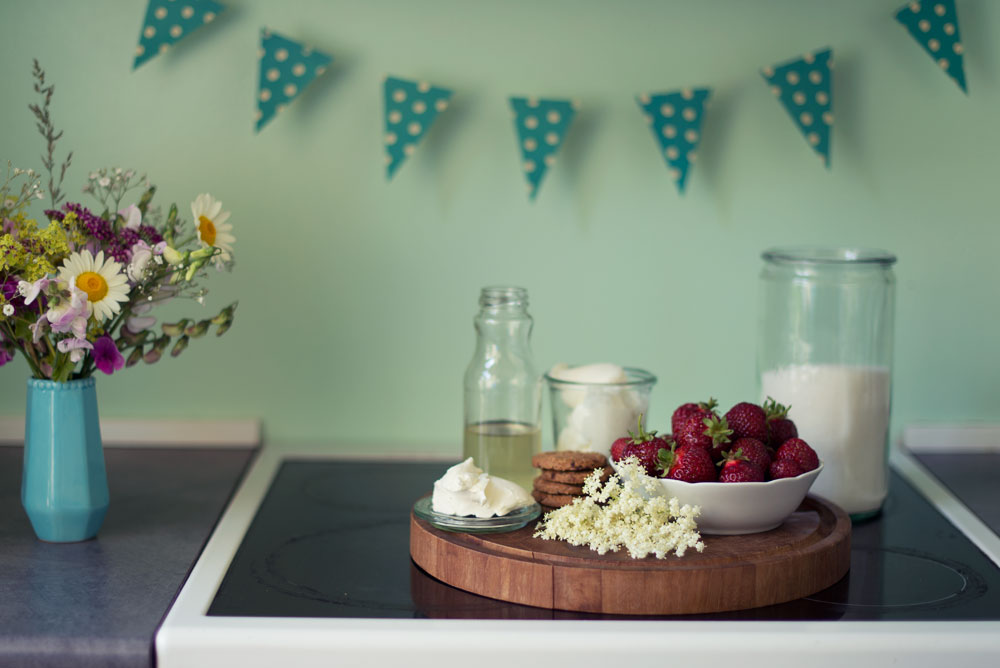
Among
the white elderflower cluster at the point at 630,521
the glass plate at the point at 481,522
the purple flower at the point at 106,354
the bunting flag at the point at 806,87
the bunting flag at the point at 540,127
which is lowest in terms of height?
the glass plate at the point at 481,522

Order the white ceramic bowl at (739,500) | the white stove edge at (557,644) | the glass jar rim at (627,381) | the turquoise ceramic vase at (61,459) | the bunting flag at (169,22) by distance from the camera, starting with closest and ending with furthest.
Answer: the white stove edge at (557,644), the white ceramic bowl at (739,500), the turquoise ceramic vase at (61,459), the glass jar rim at (627,381), the bunting flag at (169,22)

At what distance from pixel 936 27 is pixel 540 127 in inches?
24.6

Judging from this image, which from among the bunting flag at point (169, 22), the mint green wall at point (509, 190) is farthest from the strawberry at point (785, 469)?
the bunting flag at point (169, 22)

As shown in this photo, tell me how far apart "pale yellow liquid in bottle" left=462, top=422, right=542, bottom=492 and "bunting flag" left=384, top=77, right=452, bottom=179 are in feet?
1.61

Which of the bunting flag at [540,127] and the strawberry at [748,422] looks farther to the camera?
the bunting flag at [540,127]

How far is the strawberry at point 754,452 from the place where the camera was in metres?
1.12

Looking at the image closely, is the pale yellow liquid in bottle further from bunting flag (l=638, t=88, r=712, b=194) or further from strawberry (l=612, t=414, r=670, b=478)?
bunting flag (l=638, t=88, r=712, b=194)

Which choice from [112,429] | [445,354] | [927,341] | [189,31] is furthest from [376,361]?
[927,341]

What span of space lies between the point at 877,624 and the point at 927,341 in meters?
0.83

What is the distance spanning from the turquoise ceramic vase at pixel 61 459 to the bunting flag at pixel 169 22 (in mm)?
605

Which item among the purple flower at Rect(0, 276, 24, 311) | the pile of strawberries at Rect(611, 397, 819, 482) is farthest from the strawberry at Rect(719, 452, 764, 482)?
the purple flower at Rect(0, 276, 24, 311)

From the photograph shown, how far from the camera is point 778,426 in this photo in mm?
1217

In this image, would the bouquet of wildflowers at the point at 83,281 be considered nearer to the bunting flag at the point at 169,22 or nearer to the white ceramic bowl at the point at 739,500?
the bunting flag at the point at 169,22

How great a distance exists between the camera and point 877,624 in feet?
3.24
